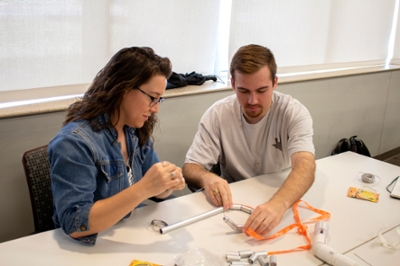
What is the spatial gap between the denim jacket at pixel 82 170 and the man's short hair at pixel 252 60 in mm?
Result: 719

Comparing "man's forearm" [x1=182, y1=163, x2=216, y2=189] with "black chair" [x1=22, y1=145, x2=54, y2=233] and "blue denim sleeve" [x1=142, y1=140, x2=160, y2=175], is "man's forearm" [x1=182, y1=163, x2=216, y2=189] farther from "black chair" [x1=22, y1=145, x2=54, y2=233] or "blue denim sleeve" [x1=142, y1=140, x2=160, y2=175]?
"black chair" [x1=22, y1=145, x2=54, y2=233]

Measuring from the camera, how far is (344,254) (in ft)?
3.84

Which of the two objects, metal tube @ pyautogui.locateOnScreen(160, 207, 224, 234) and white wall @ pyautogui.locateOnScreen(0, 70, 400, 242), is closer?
metal tube @ pyautogui.locateOnScreen(160, 207, 224, 234)

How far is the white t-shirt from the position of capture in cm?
183

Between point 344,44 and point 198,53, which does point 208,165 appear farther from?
point 344,44

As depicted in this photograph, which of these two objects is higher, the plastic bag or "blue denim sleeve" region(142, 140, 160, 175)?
"blue denim sleeve" region(142, 140, 160, 175)

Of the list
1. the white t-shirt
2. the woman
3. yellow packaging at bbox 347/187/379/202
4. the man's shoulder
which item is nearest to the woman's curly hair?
the woman

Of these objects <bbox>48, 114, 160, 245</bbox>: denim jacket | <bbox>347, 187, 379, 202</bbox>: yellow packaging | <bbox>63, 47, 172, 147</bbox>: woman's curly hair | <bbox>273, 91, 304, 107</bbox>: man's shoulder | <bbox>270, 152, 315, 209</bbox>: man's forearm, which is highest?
<bbox>63, 47, 172, 147</bbox>: woman's curly hair

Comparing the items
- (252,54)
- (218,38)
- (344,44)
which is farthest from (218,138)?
(344,44)

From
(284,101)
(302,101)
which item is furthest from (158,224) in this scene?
(302,101)

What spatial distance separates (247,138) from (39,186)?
3.29 ft

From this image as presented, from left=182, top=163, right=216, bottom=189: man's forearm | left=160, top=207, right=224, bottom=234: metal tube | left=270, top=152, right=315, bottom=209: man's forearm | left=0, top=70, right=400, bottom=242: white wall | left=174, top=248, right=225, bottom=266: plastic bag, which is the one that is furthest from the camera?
left=0, top=70, right=400, bottom=242: white wall

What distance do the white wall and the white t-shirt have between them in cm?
53

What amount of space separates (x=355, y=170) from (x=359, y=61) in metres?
Answer: 2.37
